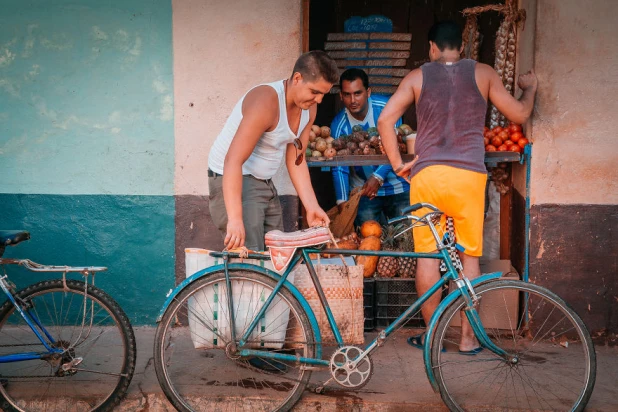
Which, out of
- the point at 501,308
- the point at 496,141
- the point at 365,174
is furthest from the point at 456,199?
the point at 365,174

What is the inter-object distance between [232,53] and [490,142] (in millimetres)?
2171

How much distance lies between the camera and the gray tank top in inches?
202

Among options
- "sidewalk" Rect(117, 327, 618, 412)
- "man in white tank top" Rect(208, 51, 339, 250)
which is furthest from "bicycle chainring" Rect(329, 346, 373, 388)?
"man in white tank top" Rect(208, 51, 339, 250)

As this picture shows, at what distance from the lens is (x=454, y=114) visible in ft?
16.9

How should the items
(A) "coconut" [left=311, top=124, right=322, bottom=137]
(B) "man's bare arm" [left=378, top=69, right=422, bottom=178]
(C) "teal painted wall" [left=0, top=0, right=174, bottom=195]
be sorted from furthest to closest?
(A) "coconut" [left=311, top=124, right=322, bottom=137] → (C) "teal painted wall" [left=0, top=0, right=174, bottom=195] → (B) "man's bare arm" [left=378, top=69, right=422, bottom=178]

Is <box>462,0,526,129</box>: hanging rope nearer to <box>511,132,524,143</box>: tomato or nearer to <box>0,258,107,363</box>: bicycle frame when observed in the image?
<box>511,132,524,143</box>: tomato

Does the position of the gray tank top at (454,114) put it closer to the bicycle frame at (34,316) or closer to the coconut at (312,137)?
the coconut at (312,137)

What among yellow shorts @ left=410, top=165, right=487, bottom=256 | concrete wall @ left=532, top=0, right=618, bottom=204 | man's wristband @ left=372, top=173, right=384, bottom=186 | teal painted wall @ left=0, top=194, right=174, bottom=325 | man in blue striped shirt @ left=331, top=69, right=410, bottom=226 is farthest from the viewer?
man in blue striped shirt @ left=331, top=69, right=410, bottom=226

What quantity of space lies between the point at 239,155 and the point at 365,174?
2.71 meters

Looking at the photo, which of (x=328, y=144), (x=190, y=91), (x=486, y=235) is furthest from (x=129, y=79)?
(x=486, y=235)

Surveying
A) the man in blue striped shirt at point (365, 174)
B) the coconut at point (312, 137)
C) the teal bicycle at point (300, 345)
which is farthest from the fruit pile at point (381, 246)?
the teal bicycle at point (300, 345)

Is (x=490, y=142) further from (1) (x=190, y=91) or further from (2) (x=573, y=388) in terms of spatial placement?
(1) (x=190, y=91)

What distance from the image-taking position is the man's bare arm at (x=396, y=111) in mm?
5262

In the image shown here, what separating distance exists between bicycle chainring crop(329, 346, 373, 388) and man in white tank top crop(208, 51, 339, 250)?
2.85ft
